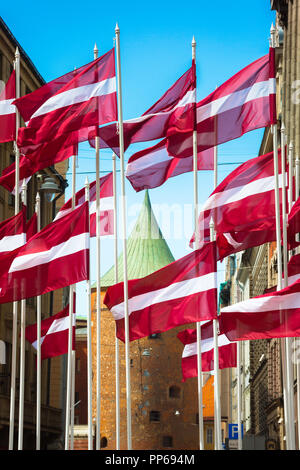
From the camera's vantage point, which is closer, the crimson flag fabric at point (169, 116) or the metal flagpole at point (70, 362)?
the crimson flag fabric at point (169, 116)

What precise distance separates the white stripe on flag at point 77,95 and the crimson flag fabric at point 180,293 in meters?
3.51

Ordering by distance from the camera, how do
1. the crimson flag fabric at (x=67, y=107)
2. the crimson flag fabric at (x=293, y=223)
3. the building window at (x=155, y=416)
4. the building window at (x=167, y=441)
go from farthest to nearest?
1. the building window at (x=155, y=416)
2. the building window at (x=167, y=441)
3. the crimson flag fabric at (x=67, y=107)
4. the crimson flag fabric at (x=293, y=223)

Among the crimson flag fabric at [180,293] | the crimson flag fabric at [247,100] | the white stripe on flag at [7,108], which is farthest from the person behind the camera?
the white stripe on flag at [7,108]

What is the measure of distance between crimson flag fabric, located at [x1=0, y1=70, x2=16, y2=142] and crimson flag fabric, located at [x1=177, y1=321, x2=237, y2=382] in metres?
5.47

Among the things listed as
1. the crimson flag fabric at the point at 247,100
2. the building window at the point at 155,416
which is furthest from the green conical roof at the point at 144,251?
the crimson flag fabric at the point at 247,100

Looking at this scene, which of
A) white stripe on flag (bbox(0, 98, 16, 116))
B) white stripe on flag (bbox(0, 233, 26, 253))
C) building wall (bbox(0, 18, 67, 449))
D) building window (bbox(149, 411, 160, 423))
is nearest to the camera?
white stripe on flag (bbox(0, 233, 26, 253))

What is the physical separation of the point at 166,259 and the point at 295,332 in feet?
215

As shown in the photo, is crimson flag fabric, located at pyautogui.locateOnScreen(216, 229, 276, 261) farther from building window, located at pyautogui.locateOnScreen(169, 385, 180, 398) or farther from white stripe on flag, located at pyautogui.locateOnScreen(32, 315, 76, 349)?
building window, located at pyautogui.locateOnScreen(169, 385, 180, 398)

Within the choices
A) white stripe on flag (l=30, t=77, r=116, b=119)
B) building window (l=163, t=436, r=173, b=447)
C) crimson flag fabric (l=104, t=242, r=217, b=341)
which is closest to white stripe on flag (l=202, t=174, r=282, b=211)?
crimson flag fabric (l=104, t=242, r=217, b=341)

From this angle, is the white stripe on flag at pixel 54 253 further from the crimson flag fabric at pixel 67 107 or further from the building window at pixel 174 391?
the building window at pixel 174 391

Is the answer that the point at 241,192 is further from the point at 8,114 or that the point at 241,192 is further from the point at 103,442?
the point at 103,442

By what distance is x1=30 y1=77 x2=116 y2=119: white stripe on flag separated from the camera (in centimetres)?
1733

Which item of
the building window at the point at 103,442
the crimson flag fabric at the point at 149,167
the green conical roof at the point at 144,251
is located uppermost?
the green conical roof at the point at 144,251

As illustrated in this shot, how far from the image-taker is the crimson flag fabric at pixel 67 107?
1725 cm
